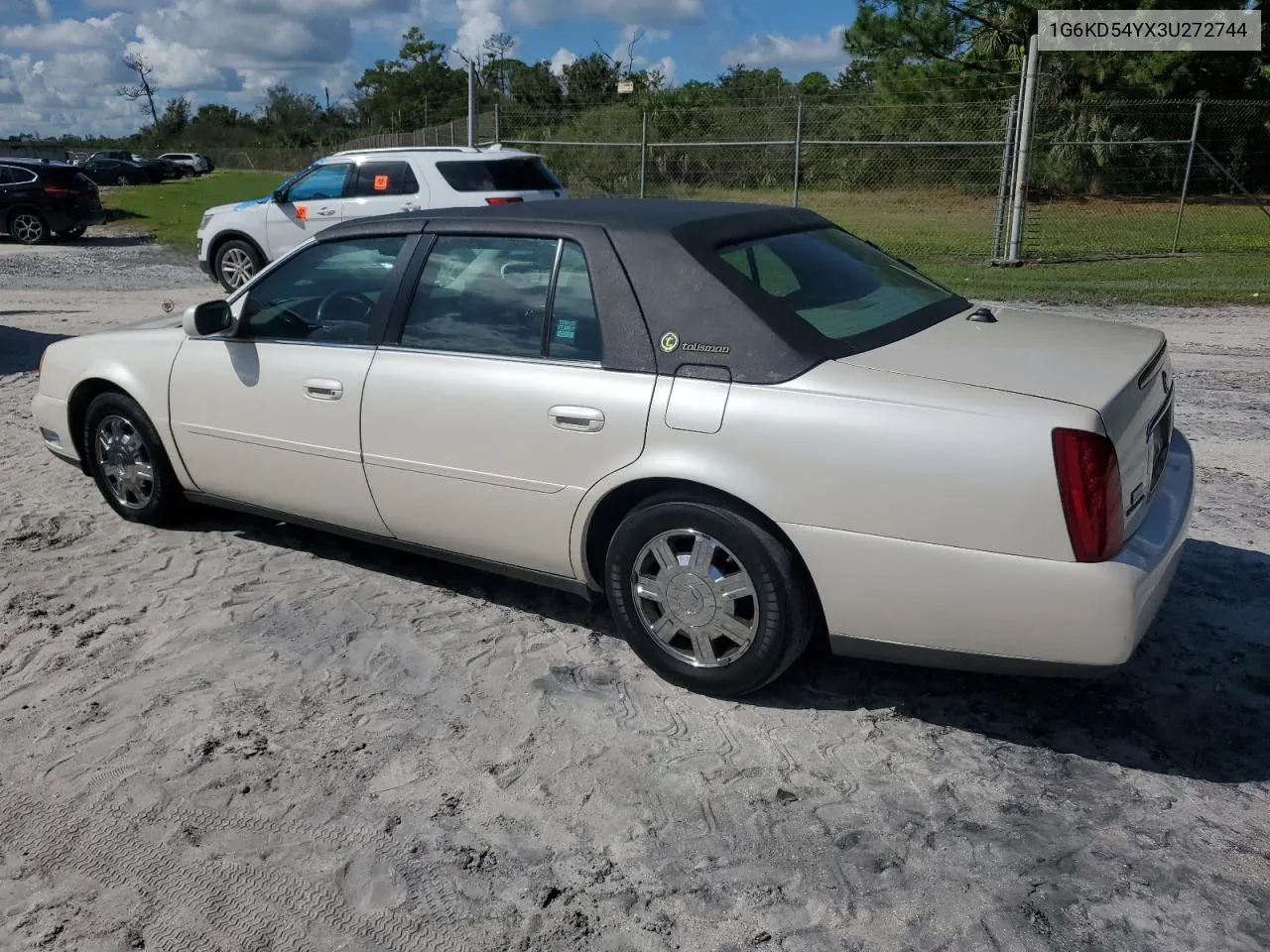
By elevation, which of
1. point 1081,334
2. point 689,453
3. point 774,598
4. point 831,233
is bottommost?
point 774,598

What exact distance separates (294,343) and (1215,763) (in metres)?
3.72

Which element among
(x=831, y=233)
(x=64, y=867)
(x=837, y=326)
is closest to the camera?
(x=64, y=867)

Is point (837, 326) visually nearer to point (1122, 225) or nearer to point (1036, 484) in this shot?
point (1036, 484)

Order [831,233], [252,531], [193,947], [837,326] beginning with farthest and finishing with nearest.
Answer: [252,531], [831,233], [837,326], [193,947]

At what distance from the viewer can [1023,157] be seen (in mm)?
15078

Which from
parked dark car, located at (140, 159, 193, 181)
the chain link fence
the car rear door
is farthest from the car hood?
parked dark car, located at (140, 159, 193, 181)

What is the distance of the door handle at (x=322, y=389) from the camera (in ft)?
14.6

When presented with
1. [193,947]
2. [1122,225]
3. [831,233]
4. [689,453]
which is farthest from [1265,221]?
[193,947]

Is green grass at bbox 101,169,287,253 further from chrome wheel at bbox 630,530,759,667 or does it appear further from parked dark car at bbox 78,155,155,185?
chrome wheel at bbox 630,530,759,667

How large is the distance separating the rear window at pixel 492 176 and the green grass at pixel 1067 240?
5321 millimetres

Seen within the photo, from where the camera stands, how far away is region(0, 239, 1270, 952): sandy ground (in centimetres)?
277

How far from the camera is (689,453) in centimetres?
356

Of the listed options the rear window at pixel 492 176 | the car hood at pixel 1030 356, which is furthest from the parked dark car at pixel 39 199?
the car hood at pixel 1030 356

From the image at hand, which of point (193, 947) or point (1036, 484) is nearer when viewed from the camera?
point (193, 947)
